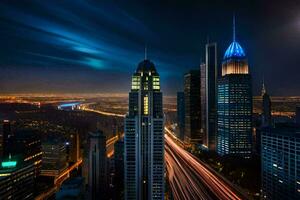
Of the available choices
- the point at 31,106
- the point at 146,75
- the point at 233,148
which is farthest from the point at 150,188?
the point at 233,148

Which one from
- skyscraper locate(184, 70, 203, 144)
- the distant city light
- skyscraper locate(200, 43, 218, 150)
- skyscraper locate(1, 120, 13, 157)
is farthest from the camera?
skyscraper locate(184, 70, 203, 144)

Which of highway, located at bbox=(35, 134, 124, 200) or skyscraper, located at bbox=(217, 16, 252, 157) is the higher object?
skyscraper, located at bbox=(217, 16, 252, 157)

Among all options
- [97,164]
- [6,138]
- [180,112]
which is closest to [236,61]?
[180,112]

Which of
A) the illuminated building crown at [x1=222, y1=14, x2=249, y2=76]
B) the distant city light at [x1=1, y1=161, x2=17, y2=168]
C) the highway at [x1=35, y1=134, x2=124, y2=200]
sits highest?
the illuminated building crown at [x1=222, y1=14, x2=249, y2=76]

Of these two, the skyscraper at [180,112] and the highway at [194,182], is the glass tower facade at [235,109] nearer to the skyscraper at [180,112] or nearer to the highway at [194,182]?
the highway at [194,182]

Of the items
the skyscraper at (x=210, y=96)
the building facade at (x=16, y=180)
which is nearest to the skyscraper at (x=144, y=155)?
the building facade at (x=16, y=180)

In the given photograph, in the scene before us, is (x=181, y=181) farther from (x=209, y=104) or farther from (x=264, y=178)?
(x=209, y=104)

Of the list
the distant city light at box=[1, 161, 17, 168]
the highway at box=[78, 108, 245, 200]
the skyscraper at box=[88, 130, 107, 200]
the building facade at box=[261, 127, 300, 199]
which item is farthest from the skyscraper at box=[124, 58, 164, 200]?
the distant city light at box=[1, 161, 17, 168]

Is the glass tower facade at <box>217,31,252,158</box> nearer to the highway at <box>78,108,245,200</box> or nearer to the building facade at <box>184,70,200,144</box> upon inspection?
the highway at <box>78,108,245,200</box>
